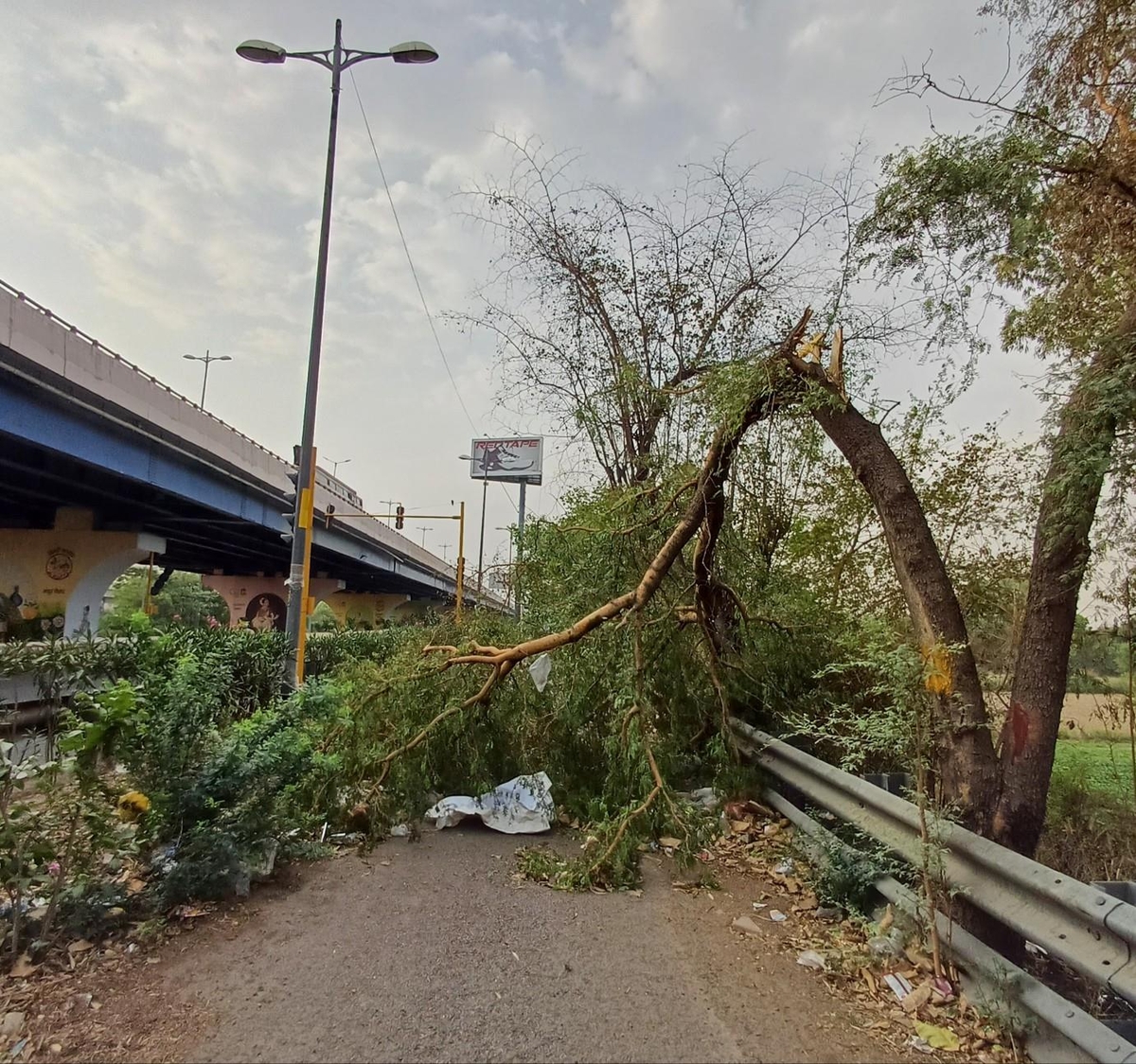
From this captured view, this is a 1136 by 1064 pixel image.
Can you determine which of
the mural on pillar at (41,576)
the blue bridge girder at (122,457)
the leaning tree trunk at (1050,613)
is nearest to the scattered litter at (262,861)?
the leaning tree trunk at (1050,613)

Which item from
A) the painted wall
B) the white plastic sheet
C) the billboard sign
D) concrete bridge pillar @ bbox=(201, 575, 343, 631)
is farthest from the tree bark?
the painted wall

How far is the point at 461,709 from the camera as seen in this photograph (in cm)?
505

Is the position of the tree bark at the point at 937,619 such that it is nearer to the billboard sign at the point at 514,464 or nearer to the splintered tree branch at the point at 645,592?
the splintered tree branch at the point at 645,592

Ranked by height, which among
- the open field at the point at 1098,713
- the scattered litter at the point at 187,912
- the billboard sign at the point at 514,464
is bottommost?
the scattered litter at the point at 187,912

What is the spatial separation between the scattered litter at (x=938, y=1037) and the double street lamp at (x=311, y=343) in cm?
839

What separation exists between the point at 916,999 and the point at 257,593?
4449cm

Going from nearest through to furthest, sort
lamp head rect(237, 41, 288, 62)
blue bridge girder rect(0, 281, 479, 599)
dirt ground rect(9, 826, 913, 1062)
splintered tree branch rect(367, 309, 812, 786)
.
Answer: dirt ground rect(9, 826, 913, 1062) < splintered tree branch rect(367, 309, 812, 786) < lamp head rect(237, 41, 288, 62) < blue bridge girder rect(0, 281, 479, 599)

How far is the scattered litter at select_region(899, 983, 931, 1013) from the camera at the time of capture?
2715 millimetres

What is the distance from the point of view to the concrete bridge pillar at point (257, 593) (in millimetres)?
40638

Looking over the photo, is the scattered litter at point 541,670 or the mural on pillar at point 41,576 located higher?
the mural on pillar at point 41,576

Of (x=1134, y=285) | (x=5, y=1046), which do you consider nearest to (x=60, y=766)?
(x=5, y=1046)

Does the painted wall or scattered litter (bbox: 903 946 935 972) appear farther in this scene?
the painted wall

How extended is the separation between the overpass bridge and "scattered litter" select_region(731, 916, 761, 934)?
552 centimetres

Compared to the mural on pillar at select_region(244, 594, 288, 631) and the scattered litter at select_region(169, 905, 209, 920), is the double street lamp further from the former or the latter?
the mural on pillar at select_region(244, 594, 288, 631)
